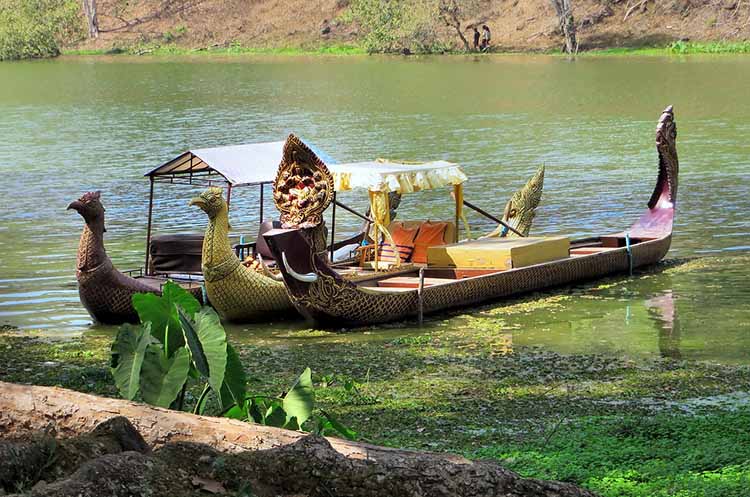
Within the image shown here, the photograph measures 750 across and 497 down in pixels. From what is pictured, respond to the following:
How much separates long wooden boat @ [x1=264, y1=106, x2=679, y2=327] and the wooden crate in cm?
9

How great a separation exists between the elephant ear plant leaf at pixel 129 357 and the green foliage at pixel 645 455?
2.05 metres

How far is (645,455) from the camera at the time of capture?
7445 millimetres

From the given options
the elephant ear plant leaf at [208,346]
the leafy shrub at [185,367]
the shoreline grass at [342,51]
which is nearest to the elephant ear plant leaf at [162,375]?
the leafy shrub at [185,367]

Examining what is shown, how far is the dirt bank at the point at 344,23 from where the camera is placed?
64688mm

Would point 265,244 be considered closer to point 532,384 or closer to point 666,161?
point 532,384

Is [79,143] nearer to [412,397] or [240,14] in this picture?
→ [412,397]

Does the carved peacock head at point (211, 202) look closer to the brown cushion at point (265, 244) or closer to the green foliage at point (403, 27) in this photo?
the brown cushion at point (265, 244)

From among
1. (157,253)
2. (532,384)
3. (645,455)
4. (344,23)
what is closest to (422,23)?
(344,23)

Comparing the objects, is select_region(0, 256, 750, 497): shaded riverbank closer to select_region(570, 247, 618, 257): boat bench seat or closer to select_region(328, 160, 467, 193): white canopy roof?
select_region(570, 247, 618, 257): boat bench seat

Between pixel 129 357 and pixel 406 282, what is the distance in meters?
7.44

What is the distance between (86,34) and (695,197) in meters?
70.3

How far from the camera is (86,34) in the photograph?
87438 millimetres

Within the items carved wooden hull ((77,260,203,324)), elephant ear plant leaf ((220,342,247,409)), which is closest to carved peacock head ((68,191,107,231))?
carved wooden hull ((77,260,203,324))

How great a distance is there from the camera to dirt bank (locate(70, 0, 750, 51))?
64.7 metres
